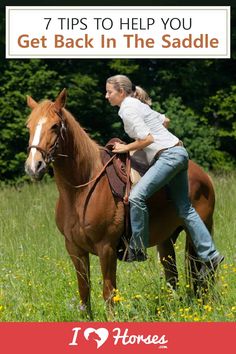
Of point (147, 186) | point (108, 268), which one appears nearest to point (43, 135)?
point (147, 186)

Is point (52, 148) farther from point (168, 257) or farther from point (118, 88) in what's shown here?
point (168, 257)

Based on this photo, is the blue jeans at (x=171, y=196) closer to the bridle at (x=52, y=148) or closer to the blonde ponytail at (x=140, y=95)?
the blonde ponytail at (x=140, y=95)

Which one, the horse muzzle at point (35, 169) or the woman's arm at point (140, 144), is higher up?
the woman's arm at point (140, 144)

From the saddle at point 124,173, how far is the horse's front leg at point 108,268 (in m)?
0.17

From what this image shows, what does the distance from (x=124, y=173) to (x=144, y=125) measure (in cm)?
47

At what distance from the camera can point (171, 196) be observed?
6352 mm

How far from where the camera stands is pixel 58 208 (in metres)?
6.16

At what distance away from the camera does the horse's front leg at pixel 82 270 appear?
5977 millimetres

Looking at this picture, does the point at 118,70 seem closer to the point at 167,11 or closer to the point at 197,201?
the point at 167,11

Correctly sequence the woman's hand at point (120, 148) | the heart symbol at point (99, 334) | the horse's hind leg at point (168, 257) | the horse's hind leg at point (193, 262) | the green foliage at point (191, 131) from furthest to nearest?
the green foliage at point (191, 131) → the horse's hind leg at point (168, 257) → the horse's hind leg at point (193, 262) → the woman's hand at point (120, 148) → the heart symbol at point (99, 334)

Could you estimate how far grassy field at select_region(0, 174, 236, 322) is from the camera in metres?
5.82

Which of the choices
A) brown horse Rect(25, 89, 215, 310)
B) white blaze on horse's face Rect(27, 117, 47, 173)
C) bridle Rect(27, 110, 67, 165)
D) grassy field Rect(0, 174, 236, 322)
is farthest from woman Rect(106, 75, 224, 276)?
white blaze on horse's face Rect(27, 117, 47, 173)

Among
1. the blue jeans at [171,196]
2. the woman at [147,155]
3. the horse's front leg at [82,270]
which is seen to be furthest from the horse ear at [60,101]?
the horse's front leg at [82,270]

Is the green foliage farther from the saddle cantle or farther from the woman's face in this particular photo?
the woman's face
